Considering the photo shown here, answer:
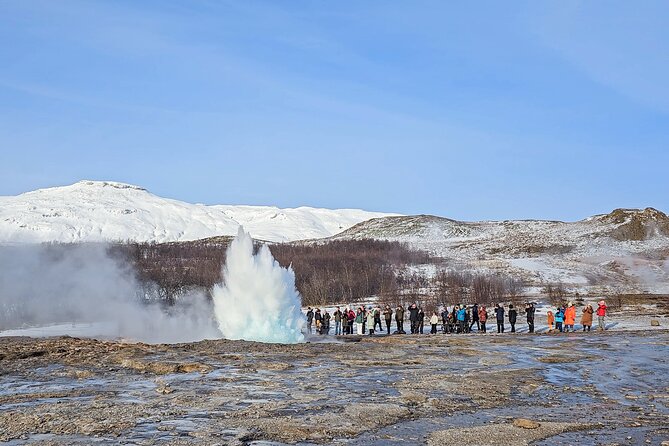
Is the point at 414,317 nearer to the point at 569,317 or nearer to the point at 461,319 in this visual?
the point at 461,319

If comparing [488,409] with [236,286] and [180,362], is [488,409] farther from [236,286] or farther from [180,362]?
[236,286]

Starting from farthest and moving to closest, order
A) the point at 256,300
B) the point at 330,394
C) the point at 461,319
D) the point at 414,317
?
the point at 461,319 → the point at 414,317 → the point at 256,300 → the point at 330,394

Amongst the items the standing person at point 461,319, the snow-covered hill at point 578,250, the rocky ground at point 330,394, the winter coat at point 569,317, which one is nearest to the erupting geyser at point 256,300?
the rocky ground at point 330,394

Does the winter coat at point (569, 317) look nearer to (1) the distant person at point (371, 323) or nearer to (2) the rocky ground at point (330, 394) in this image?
(2) the rocky ground at point (330, 394)

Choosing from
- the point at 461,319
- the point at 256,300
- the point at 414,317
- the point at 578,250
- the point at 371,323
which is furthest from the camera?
the point at 578,250

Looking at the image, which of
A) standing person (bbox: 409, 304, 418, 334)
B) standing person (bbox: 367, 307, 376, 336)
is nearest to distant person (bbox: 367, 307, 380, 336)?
standing person (bbox: 367, 307, 376, 336)

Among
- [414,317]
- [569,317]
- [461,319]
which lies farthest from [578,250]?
[414,317]

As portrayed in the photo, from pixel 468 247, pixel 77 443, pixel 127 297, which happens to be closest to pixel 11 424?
pixel 77 443

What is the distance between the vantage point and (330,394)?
51.3 ft

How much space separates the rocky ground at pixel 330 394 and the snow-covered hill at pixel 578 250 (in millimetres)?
56723

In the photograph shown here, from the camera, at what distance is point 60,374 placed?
1911 cm

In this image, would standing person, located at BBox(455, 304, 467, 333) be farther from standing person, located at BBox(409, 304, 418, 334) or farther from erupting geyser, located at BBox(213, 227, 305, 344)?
erupting geyser, located at BBox(213, 227, 305, 344)

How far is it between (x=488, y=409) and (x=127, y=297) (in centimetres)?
2755

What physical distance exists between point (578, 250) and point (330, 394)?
115m
